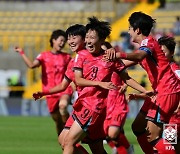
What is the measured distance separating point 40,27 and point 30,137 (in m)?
18.3

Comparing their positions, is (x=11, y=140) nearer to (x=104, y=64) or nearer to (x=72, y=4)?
(x=104, y=64)

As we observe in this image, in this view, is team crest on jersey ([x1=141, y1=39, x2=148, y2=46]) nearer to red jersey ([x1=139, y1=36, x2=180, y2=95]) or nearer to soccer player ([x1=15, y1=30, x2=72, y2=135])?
red jersey ([x1=139, y1=36, x2=180, y2=95])

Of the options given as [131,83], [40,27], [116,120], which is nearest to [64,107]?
[116,120]

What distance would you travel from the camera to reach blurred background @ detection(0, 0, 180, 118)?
28.9 meters

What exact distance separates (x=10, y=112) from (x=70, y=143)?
17.1m

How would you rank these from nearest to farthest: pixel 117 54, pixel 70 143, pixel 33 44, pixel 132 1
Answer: pixel 117 54 → pixel 70 143 → pixel 33 44 → pixel 132 1

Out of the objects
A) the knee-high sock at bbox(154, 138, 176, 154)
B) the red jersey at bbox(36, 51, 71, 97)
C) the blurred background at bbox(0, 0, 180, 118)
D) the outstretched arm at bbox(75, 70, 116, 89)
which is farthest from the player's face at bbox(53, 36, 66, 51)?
the blurred background at bbox(0, 0, 180, 118)

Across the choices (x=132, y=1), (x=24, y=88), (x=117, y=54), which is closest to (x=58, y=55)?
(x=117, y=54)

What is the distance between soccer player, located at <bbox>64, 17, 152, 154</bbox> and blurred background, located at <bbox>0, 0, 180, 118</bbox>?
53.5 feet

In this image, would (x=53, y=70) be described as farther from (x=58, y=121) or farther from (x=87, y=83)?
(x=87, y=83)

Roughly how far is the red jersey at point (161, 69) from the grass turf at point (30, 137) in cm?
328

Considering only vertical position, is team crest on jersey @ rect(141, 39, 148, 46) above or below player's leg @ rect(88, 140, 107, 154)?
above

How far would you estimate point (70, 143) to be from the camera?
33.3 feet

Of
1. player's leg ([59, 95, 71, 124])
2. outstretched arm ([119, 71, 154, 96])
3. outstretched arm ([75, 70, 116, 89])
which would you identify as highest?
outstretched arm ([75, 70, 116, 89])
